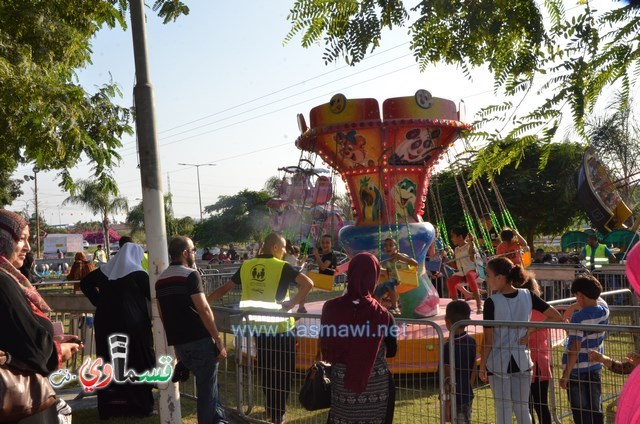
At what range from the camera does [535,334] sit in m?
5.47

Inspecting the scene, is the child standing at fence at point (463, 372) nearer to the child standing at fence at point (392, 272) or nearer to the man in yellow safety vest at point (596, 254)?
the child standing at fence at point (392, 272)

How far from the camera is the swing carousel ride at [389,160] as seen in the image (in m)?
10.7

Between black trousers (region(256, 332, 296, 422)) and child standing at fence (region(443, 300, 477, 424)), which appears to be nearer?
child standing at fence (region(443, 300, 477, 424))

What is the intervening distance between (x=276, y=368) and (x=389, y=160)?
5.70m

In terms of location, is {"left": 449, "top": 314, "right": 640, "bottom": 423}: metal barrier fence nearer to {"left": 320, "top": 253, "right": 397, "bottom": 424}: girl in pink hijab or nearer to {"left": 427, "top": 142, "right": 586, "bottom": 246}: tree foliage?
{"left": 320, "top": 253, "right": 397, "bottom": 424}: girl in pink hijab

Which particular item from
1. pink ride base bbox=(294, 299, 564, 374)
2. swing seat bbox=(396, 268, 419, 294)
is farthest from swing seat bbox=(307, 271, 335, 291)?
pink ride base bbox=(294, 299, 564, 374)

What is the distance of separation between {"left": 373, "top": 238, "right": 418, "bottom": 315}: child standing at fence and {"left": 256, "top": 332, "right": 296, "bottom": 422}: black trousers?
3793 millimetres

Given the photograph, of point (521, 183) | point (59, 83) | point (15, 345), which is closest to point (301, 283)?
point (15, 345)

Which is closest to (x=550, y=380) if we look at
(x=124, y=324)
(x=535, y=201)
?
(x=124, y=324)

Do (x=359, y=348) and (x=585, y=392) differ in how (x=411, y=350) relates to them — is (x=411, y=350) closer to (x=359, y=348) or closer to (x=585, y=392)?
(x=585, y=392)

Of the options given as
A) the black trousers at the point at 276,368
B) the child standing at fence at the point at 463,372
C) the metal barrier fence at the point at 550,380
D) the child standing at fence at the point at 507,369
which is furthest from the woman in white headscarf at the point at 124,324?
the child standing at fence at the point at 507,369

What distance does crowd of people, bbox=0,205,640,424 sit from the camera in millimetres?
3635

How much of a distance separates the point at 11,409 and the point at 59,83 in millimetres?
8309

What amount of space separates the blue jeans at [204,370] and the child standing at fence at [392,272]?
4530 millimetres
